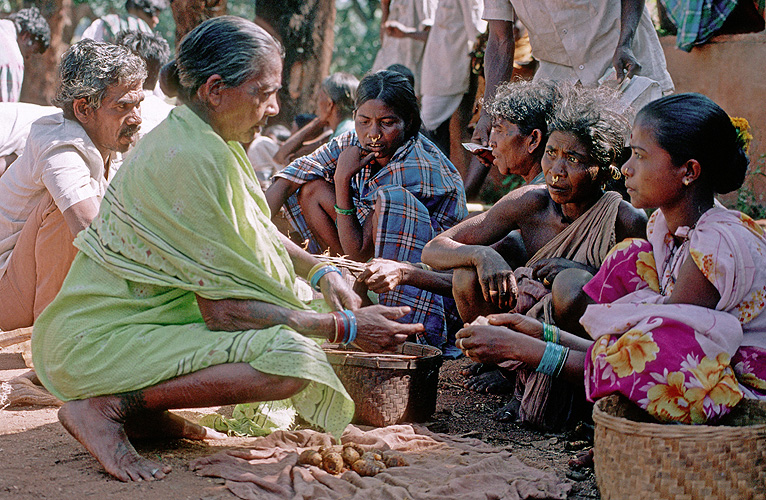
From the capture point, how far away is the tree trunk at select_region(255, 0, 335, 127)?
10016 millimetres

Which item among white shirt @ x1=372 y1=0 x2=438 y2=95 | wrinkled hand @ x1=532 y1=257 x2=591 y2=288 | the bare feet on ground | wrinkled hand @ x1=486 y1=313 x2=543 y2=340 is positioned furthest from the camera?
white shirt @ x1=372 y1=0 x2=438 y2=95

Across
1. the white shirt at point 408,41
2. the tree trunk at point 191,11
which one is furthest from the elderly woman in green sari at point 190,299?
the white shirt at point 408,41

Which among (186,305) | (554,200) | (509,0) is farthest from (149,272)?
(509,0)

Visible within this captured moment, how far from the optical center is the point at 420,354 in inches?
142

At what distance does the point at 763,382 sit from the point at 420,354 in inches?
59.0

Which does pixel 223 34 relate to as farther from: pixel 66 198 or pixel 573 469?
pixel 573 469

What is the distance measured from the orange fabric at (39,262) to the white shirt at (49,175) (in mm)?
99

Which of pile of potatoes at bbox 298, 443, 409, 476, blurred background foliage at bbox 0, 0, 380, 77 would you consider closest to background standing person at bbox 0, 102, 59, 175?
pile of potatoes at bbox 298, 443, 409, 476

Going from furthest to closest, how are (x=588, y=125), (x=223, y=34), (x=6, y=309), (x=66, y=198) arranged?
(x=6, y=309), (x=66, y=198), (x=588, y=125), (x=223, y=34)

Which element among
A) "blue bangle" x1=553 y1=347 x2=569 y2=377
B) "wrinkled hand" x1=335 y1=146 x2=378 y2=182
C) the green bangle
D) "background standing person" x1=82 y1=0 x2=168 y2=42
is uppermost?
"background standing person" x1=82 y1=0 x2=168 y2=42

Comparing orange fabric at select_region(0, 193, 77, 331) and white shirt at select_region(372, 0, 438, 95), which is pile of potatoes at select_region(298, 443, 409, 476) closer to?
orange fabric at select_region(0, 193, 77, 331)

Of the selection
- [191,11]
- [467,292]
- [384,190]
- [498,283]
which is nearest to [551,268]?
[498,283]

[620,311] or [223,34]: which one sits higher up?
[223,34]

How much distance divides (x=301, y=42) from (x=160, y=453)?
7893 millimetres
